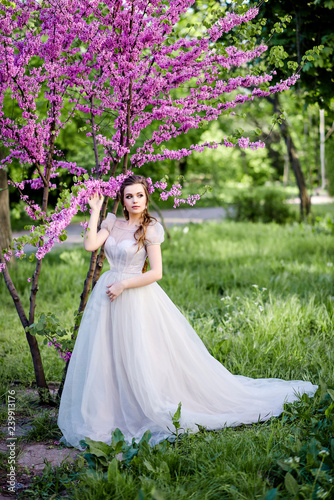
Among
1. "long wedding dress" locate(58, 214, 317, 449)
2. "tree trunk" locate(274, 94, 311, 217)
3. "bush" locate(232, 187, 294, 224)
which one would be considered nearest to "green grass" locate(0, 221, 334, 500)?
"long wedding dress" locate(58, 214, 317, 449)

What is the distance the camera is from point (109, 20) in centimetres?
296

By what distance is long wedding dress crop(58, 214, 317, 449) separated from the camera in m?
2.95

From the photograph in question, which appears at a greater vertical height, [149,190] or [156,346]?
[149,190]

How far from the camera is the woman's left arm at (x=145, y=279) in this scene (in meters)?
2.98

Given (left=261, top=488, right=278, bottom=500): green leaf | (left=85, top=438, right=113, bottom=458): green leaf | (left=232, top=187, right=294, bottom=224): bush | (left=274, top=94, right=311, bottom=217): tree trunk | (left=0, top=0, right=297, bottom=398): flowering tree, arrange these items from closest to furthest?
1. (left=261, top=488, right=278, bottom=500): green leaf
2. (left=85, top=438, right=113, bottom=458): green leaf
3. (left=0, top=0, right=297, bottom=398): flowering tree
4. (left=274, top=94, right=311, bottom=217): tree trunk
5. (left=232, top=187, right=294, bottom=224): bush

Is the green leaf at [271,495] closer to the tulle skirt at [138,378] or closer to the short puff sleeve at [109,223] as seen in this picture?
the tulle skirt at [138,378]

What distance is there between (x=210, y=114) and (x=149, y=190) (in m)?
0.66

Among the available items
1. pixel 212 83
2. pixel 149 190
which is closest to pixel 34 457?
pixel 149 190

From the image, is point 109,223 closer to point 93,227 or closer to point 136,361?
point 93,227

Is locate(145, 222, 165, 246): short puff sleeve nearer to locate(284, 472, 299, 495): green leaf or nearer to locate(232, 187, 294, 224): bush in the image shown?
locate(284, 472, 299, 495): green leaf

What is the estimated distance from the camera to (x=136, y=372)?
2.96 metres

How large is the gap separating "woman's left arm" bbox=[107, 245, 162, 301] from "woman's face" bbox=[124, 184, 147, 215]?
0.26 m

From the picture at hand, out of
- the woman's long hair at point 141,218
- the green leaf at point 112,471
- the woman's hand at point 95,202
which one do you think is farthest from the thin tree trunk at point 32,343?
the green leaf at point 112,471

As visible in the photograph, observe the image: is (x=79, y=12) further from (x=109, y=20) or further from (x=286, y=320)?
(x=286, y=320)
